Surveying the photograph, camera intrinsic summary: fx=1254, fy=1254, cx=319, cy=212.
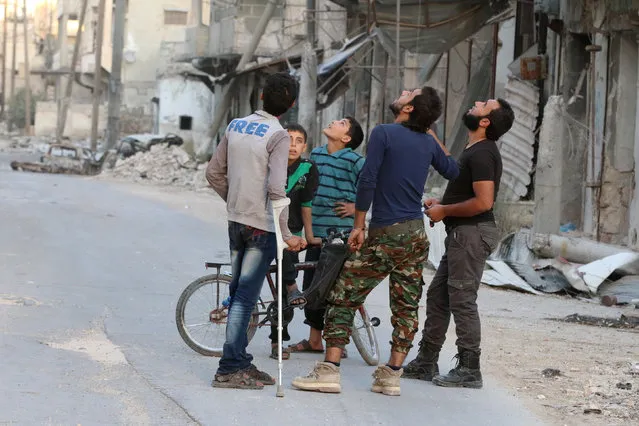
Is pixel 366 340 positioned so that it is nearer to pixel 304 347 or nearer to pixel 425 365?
Result: pixel 304 347

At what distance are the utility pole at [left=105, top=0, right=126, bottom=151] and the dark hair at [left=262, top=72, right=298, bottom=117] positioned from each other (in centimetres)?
3703

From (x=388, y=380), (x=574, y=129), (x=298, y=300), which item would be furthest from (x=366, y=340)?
(x=574, y=129)

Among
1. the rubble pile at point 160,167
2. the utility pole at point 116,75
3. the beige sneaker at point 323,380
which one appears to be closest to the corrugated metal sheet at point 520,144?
the beige sneaker at point 323,380

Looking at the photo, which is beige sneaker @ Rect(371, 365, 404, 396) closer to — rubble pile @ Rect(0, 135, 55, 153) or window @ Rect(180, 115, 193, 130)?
window @ Rect(180, 115, 193, 130)

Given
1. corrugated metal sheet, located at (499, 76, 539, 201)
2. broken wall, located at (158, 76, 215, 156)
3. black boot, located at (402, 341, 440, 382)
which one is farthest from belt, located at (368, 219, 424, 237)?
broken wall, located at (158, 76, 215, 156)

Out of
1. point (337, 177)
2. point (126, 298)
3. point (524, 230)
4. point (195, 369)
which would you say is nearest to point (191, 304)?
point (195, 369)

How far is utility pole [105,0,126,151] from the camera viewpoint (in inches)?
1718

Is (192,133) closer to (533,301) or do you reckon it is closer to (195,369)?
(533,301)

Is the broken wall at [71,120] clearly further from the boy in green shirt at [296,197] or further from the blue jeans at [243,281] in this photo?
the blue jeans at [243,281]

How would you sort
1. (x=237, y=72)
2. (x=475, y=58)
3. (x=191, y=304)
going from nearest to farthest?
1. (x=191, y=304)
2. (x=475, y=58)
3. (x=237, y=72)

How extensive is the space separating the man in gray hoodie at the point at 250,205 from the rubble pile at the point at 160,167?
87.7 ft

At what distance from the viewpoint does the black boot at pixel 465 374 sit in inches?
308

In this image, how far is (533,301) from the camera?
12867 mm

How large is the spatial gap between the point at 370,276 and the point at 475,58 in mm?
18792
